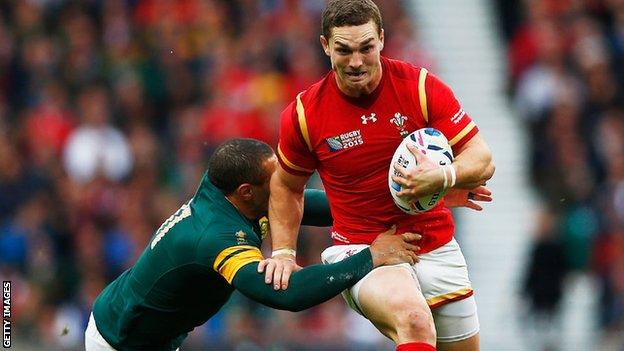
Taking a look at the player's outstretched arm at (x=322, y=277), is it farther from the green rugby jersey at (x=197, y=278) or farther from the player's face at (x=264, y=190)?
the player's face at (x=264, y=190)

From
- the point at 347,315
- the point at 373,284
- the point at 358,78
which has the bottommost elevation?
the point at 347,315

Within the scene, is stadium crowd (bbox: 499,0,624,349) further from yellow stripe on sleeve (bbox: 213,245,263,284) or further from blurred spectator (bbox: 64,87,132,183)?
yellow stripe on sleeve (bbox: 213,245,263,284)

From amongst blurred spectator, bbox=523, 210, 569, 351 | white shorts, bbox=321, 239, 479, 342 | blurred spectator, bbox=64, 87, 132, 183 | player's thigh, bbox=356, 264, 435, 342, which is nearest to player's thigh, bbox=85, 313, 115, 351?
white shorts, bbox=321, 239, 479, 342

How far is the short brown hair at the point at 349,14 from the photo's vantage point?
28.1ft

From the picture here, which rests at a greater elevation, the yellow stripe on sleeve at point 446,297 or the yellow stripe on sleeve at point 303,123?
the yellow stripe on sleeve at point 303,123

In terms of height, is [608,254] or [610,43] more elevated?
[610,43]

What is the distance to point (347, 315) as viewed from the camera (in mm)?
15016

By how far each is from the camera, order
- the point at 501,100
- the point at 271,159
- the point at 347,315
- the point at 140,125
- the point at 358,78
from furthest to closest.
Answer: the point at 501,100
the point at 140,125
the point at 347,315
the point at 271,159
the point at 358,78

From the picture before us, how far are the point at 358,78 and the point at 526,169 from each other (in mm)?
8818

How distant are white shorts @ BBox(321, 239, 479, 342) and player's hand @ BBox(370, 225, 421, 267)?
0.28ft

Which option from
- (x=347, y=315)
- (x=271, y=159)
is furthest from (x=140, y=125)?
(x=271, y=159)

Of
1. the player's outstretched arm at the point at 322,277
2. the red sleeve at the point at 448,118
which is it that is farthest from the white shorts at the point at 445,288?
the red sleeve at the point at 448,118

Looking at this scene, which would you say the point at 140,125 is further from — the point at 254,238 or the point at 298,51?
the point at 254,238

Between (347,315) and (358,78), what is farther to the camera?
(347,315)
